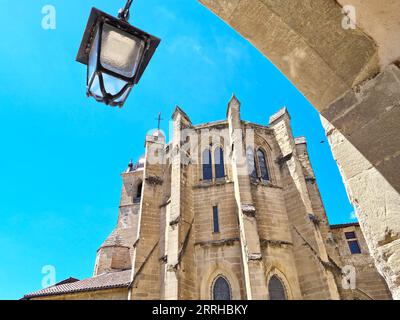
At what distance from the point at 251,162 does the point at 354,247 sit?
8.08 metres

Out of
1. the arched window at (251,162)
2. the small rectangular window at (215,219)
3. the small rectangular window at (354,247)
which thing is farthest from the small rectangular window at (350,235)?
the small rectangular window at (215,219)

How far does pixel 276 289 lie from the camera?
11578mm

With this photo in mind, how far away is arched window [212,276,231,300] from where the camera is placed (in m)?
11.6

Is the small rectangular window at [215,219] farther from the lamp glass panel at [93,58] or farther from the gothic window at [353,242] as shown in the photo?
the lamp glass panel at [93,58]

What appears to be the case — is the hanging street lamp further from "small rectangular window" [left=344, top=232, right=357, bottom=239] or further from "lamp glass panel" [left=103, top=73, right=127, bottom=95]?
"small rectangular window" [left=344, top=232, right=357, bottom=239]

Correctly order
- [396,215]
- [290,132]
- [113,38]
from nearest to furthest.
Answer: [396,215] → [113,38] → [290,132]

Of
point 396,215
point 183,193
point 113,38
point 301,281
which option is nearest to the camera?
point 396,215

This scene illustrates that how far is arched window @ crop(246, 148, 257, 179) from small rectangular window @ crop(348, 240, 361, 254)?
292 inches

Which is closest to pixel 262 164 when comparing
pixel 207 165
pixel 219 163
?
pixel 219 163

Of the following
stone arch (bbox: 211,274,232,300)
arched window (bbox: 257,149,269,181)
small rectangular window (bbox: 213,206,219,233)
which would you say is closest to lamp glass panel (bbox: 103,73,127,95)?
stone arch (bbox: 211,274,232,300)

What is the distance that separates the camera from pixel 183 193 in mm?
13961

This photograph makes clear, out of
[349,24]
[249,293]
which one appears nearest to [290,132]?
[249,293]
